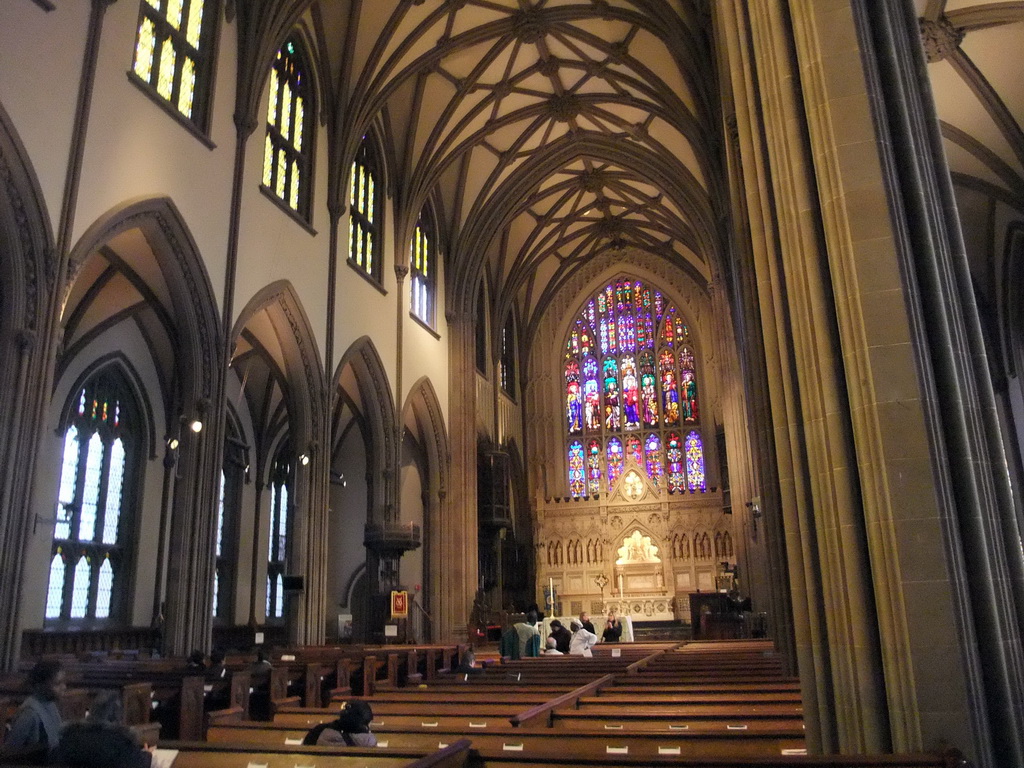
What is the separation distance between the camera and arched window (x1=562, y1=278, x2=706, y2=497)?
28609 mm

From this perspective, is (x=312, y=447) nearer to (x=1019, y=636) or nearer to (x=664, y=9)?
(x=664, y=9)

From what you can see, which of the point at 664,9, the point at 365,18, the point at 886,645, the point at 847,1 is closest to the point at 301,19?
the point at 365,18

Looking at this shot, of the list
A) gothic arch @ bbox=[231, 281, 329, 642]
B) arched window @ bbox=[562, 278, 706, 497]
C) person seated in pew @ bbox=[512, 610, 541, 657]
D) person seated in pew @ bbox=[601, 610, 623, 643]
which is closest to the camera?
person seated in pew @ bbox=[512, 610, 541, 657]

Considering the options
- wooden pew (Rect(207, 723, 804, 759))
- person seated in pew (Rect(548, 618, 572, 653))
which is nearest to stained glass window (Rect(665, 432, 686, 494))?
person seated in pew (Rect(548, 618, 572, 653))

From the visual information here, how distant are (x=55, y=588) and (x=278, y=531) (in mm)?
7629

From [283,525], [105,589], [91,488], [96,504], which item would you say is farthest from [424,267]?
[105,589]

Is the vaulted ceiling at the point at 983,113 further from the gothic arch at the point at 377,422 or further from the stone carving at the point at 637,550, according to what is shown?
the stone carving at the point at 637,550

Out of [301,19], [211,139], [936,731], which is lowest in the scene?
[936,731]

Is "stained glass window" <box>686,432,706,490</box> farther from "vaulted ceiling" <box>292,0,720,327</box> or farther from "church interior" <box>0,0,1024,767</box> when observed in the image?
"vaulted ceiling" <box>292,0,720,327</box>

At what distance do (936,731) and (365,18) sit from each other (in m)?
16.9

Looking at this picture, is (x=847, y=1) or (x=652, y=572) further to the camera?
(x=652, y=572)

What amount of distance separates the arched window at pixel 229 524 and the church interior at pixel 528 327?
0.10 metres

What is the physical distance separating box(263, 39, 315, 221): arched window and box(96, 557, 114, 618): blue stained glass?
812 centimetres

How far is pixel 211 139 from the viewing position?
42.2 ft
